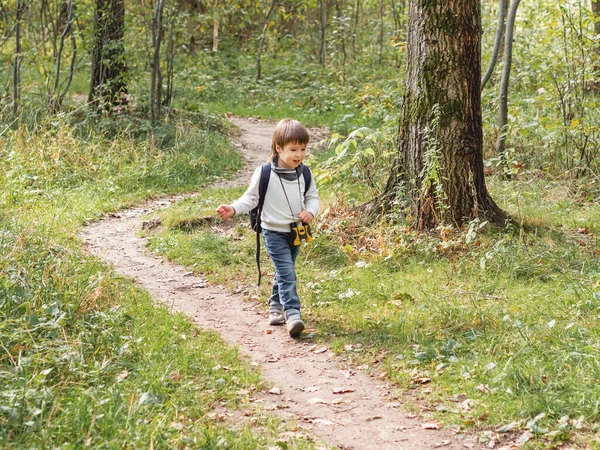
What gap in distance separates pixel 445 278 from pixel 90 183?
6.65m

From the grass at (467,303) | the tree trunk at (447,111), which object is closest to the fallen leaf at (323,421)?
the grass at (467,303)

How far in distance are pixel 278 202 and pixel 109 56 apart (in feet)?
30.8

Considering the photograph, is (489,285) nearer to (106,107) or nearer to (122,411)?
(122,411)

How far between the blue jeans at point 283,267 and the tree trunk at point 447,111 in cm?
193

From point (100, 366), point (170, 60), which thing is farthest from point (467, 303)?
point (170, 60)

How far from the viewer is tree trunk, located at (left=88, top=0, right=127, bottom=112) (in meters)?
13.4

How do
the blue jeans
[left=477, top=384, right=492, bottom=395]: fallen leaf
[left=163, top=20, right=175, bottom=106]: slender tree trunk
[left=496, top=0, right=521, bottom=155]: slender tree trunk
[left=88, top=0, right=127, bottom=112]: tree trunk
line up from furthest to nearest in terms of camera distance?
[left=163, top=20, right=175, bottom=106]: slender tree trunk < [left=88, top=0, right=127, bottom=112]: tree trunk < [left=496, top=0, right=521, bottom=155]: slender tree trunk < the blue jeans < [left=477, top=384, right=492, bottom=395]: fallen leaf

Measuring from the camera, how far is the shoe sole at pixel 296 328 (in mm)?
5547

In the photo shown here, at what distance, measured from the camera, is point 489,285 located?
6004 mm

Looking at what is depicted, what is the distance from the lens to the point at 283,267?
19.2 ft

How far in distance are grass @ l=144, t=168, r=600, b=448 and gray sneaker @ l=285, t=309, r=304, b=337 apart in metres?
0.22

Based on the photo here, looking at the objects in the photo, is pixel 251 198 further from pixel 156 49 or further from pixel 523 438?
pixel 156 49

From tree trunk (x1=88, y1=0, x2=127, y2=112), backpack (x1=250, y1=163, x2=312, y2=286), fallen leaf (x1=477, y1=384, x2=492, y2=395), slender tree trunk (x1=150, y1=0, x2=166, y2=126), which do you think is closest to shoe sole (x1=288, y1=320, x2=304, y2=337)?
backpack (x1=250, y1=163, x2=312, y2=286)

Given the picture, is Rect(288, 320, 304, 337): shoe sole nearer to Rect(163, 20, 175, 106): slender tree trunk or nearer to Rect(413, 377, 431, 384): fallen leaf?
Rect(413, 377, 431, 384): fallen leaf
